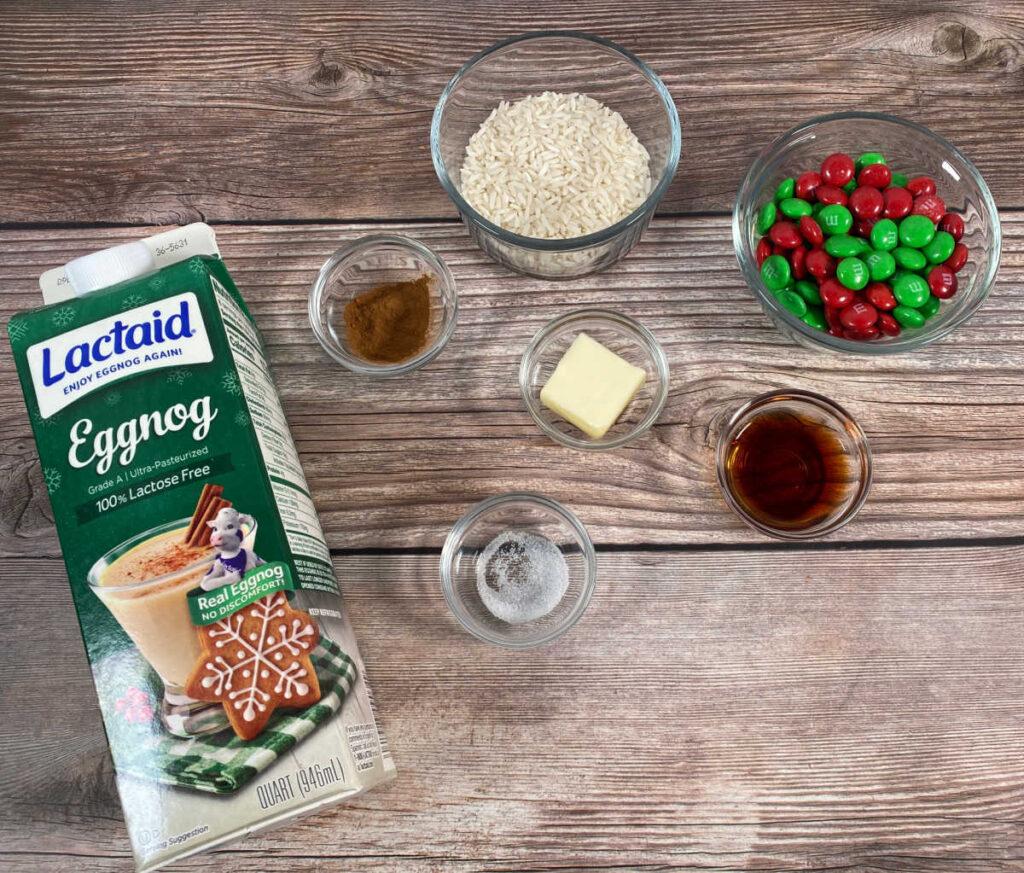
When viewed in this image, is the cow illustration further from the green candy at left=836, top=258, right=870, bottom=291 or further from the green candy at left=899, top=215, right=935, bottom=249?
the green candy at left=899, top=215, right=935, bottom=249

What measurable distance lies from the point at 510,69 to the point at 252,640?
959 mm

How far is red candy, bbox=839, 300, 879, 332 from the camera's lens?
1174 millimetres

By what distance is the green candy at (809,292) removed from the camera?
47.7 inches

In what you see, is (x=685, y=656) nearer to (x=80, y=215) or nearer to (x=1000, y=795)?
(x=1000, y=795)

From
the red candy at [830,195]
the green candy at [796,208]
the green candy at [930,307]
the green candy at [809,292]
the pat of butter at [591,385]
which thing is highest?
the red candy at [830,195]

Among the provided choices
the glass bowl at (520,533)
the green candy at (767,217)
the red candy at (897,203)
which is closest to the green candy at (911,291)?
the red candy at (897,203)

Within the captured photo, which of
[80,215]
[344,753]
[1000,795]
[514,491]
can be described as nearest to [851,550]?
[1000,795]

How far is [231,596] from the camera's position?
100 centimetres

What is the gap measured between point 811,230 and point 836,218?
0.13 feet

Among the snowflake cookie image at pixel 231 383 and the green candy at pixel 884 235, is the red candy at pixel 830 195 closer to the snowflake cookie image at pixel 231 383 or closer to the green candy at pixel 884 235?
the green candy at pixel 884 235

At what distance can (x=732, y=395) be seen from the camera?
128 centimetres

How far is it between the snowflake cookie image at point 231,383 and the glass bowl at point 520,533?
0.39 meters

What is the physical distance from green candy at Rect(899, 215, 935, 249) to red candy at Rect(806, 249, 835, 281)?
4.3 inches

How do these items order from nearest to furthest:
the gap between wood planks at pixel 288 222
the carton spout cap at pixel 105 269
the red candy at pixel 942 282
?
the carton spout cap at pixel 105 269 < the red candy at pixel 942 282 < the gap between wood planks at pixel 288 222
